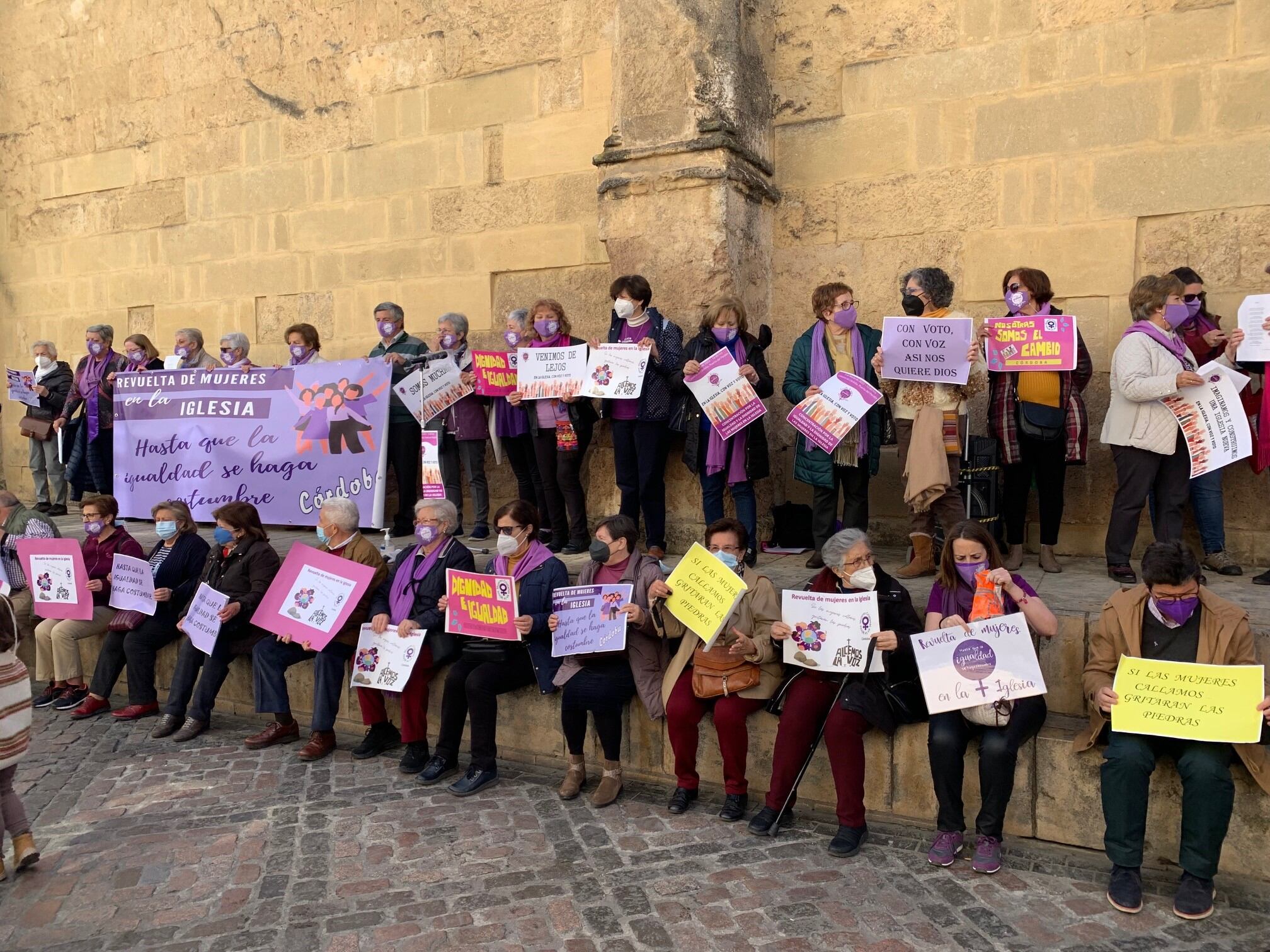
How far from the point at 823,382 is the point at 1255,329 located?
2292mm

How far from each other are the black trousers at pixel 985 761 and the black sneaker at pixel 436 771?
8.27 ft

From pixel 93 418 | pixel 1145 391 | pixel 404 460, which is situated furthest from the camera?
pixel 93 418

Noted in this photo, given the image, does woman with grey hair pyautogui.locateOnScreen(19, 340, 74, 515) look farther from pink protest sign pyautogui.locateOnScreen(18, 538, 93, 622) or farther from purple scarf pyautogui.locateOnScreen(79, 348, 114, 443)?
pink protest sign pyautogui.locateOnScreen(18, 538, 93, 622)

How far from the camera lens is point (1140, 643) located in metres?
4.10

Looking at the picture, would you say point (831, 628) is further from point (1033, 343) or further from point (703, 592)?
point (1033, 343)

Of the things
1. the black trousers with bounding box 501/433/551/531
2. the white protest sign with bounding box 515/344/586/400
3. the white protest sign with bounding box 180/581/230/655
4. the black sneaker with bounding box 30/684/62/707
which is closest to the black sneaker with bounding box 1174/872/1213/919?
the white protest sign with bounding box 515/344/586/400

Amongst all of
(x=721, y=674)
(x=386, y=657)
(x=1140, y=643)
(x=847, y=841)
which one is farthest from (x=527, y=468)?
(x=1140, y=643)

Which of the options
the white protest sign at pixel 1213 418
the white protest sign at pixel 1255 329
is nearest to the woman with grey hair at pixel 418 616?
Result: the white protest sign at pixel 1213 418

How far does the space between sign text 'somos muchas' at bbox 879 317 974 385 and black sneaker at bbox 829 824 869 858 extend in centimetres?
247

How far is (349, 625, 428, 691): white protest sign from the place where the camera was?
5.53 metres

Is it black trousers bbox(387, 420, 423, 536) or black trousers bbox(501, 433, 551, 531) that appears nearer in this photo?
black trousers bbox(501, 433, 551, 531)

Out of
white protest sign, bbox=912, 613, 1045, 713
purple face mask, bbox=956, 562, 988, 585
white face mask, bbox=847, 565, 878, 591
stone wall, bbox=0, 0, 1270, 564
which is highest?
stone wall, bbox=0, 0, 1270, 564

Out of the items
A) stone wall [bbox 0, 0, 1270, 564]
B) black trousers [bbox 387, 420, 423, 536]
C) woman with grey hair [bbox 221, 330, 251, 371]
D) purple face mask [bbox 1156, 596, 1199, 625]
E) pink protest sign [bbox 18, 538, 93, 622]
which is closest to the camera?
purple face mask [bbox 1156, 596, 1199, 625]

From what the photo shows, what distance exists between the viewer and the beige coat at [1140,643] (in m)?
3.90
